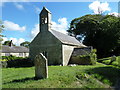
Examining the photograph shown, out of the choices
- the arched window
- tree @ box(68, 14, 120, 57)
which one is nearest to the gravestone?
the arched window

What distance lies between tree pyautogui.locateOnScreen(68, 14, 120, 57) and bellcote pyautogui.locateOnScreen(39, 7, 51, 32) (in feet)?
68.8

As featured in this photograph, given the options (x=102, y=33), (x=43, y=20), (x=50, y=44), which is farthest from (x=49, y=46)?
(x=102, y=33)

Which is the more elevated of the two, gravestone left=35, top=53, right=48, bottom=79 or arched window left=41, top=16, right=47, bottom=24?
arched window left=41, top=16, right=47, bottom=24

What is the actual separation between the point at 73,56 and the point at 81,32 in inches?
866

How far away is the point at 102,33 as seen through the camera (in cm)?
3538

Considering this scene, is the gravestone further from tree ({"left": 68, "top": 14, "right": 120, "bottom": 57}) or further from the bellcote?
tree ({"left": 68, "top": 14, "right": 120, "bottom": 57})

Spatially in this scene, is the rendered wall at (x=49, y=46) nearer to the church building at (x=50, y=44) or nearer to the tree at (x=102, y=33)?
the church building at (x=50, y=44)

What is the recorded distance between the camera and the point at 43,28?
20.0 m

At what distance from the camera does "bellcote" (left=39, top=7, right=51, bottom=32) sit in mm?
19578

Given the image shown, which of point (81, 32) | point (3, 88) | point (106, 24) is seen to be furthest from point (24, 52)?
point (3, 88)

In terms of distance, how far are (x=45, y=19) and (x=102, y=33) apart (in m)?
21.9

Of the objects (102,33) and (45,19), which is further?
(102,33)

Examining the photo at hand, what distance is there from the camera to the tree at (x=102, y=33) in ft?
109

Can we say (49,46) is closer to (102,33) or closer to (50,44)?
(50,44)
